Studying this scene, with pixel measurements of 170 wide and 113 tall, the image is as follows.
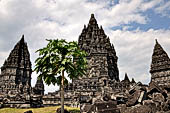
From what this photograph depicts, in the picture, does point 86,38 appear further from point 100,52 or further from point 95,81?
point 95,81

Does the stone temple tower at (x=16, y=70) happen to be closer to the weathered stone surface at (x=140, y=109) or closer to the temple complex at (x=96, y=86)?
the temple complex at (x=96, y=86)

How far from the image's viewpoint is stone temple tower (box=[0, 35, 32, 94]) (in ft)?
236

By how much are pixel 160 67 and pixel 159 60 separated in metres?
2.53

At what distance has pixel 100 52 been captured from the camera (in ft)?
225

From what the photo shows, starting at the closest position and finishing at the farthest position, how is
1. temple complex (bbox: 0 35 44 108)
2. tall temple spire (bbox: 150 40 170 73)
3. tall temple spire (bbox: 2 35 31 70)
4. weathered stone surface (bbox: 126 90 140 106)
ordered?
weathered stone surface (bbox: 126 90 140 106) → tall temple spire (bbox: 150 40 170 73) → temple complex (bbox: 0 35 44 108) → tall temple spire (bbox: 2 35 31 70)

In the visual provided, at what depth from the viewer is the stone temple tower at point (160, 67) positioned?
190 feet

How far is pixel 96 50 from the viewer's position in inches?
2721

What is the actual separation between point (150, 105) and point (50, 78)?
10.1 metres

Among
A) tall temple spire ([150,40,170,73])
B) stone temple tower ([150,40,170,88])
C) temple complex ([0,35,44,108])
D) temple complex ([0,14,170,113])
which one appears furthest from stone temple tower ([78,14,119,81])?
temple complex ([0,35,44,108])

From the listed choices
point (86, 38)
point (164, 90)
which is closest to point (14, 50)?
point (86, 38)

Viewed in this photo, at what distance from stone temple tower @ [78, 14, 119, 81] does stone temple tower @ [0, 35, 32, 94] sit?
27.4 meters

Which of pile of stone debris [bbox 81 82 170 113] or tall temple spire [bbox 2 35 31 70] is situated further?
tall temple spire [bbox 2 35 31 70]

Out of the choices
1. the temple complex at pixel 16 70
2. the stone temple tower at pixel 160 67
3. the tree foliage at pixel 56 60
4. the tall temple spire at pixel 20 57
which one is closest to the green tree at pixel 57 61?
the tree foliage at pixel 56 60

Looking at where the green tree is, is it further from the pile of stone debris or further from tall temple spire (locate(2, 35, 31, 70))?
tall temple spire (locate(2, 35, 31, 70))
